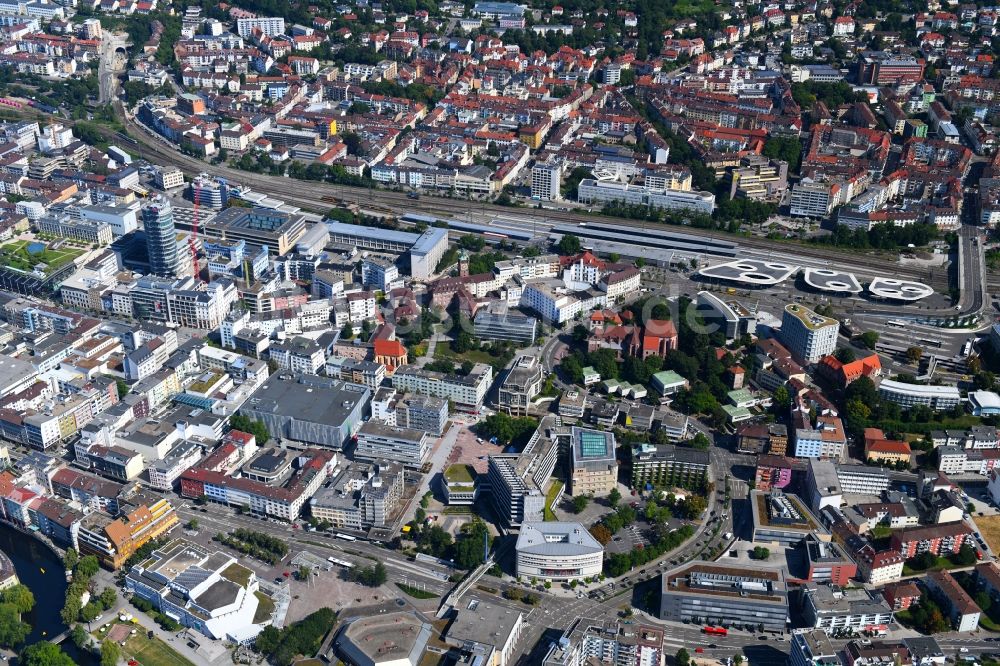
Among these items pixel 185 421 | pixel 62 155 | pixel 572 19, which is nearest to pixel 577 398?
pixel 185 421

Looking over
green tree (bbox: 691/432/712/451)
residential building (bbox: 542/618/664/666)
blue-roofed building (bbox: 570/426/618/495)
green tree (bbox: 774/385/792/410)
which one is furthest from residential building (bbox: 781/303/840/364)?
residential building (bbox: 542/618/664/666)

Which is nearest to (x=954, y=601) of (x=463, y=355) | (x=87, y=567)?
(x=463, y=355)

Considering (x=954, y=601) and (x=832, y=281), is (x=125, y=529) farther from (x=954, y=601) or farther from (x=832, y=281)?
(x=832, y=281)

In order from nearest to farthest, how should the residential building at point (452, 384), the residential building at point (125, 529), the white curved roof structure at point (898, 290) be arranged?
the residential building at point (125, 529) → the residential building at point (452, 384) → the white curved roof structure at point (898, 290)

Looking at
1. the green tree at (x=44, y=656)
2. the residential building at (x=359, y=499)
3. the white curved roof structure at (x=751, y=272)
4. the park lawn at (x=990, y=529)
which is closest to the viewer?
the green tree at (x=44, y=656)

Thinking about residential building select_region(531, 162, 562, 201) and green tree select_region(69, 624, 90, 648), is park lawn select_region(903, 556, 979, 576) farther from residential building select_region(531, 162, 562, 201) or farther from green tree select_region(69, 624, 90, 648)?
residential building select_region(531, 162, 562, 201)

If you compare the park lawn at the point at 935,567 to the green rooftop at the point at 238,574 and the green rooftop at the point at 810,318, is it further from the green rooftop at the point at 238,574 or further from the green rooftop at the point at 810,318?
the green rooftop at the point at 238,574

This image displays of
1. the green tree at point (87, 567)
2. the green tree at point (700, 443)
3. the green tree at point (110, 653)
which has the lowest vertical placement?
the green tree at point (110, 653)

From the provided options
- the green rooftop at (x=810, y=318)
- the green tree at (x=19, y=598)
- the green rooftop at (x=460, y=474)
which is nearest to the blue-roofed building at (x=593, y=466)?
the green rooftop at (x=460, y=474)
